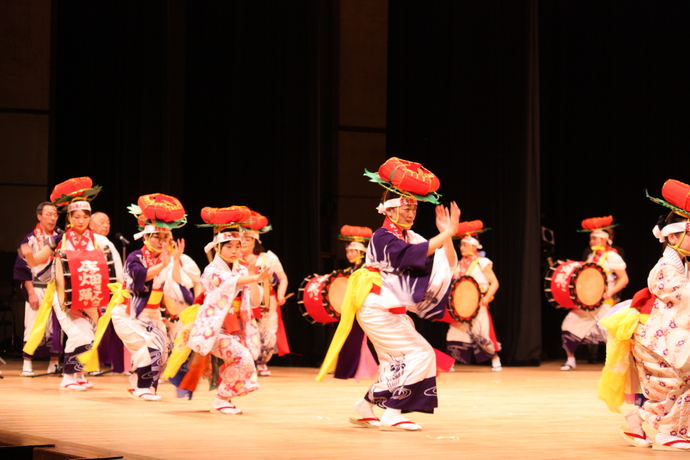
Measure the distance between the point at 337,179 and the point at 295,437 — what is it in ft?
23.6

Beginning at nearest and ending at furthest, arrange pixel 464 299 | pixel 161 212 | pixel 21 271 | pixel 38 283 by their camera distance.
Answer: pixel 161 212 < pixel 21 271 < pixel 38 283 < pixel 464 299

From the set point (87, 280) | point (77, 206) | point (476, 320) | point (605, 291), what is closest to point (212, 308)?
point (87, 280)

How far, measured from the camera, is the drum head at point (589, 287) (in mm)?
9773

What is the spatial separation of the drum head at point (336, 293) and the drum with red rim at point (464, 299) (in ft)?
3.88

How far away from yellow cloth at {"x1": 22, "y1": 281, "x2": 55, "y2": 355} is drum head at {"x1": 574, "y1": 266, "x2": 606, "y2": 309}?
5.08m

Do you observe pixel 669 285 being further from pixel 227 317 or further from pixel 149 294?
pixel 149 294

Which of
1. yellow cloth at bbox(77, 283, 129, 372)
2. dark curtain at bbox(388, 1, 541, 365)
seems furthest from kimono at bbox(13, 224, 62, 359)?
dark curtain at bbox(388, 1, 541, 365)

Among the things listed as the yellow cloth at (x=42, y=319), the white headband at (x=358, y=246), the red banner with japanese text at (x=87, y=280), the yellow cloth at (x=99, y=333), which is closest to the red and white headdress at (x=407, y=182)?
the yellow cloth at (x=99, y=333)

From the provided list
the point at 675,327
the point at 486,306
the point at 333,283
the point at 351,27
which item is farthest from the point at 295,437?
the point at 351,27

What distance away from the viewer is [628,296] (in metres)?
11.5

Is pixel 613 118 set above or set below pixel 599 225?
above

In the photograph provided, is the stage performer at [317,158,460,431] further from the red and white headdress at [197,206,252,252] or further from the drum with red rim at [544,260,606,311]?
the drum with red rim at [544,260,606,311]

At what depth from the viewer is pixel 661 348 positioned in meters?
4.44

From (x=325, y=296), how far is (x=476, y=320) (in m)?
1.78
